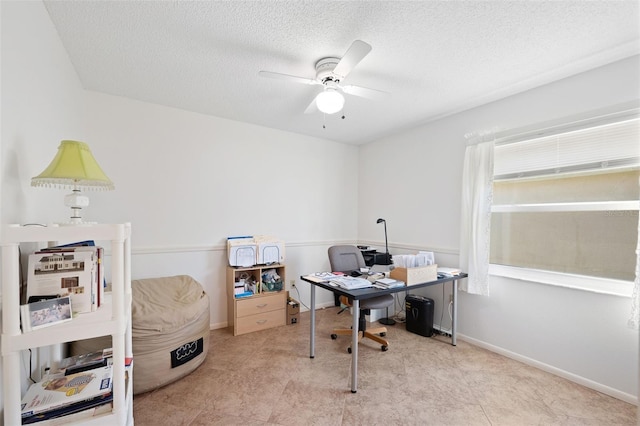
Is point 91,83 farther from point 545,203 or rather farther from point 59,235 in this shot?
point 545,203

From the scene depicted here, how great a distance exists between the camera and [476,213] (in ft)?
8.89

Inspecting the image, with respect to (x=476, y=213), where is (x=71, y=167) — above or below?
above

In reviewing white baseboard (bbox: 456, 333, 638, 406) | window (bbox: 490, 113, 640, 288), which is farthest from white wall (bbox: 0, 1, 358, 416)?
window (bbox: 490, 113, 640, 288)

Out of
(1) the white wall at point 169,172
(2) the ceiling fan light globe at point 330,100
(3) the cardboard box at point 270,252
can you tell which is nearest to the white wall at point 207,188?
(1) the white wall at point 169,172

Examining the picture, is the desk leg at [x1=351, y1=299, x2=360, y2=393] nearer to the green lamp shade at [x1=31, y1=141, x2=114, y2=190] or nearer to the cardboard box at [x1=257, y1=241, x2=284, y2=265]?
the cardboard box at [x1=257, y1=241, x2=284, y2=265]

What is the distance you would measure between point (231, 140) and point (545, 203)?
3.38 meters

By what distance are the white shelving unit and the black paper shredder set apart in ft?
9.01

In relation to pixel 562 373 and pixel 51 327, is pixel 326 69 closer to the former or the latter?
pixel 51 327

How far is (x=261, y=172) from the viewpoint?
355 cm

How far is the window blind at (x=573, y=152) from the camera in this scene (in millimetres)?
2004

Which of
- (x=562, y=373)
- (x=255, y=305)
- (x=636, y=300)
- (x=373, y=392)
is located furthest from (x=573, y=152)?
(x=255, y=305)

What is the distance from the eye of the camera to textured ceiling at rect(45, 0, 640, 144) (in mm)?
1567

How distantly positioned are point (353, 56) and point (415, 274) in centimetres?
179

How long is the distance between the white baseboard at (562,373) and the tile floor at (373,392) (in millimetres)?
48
